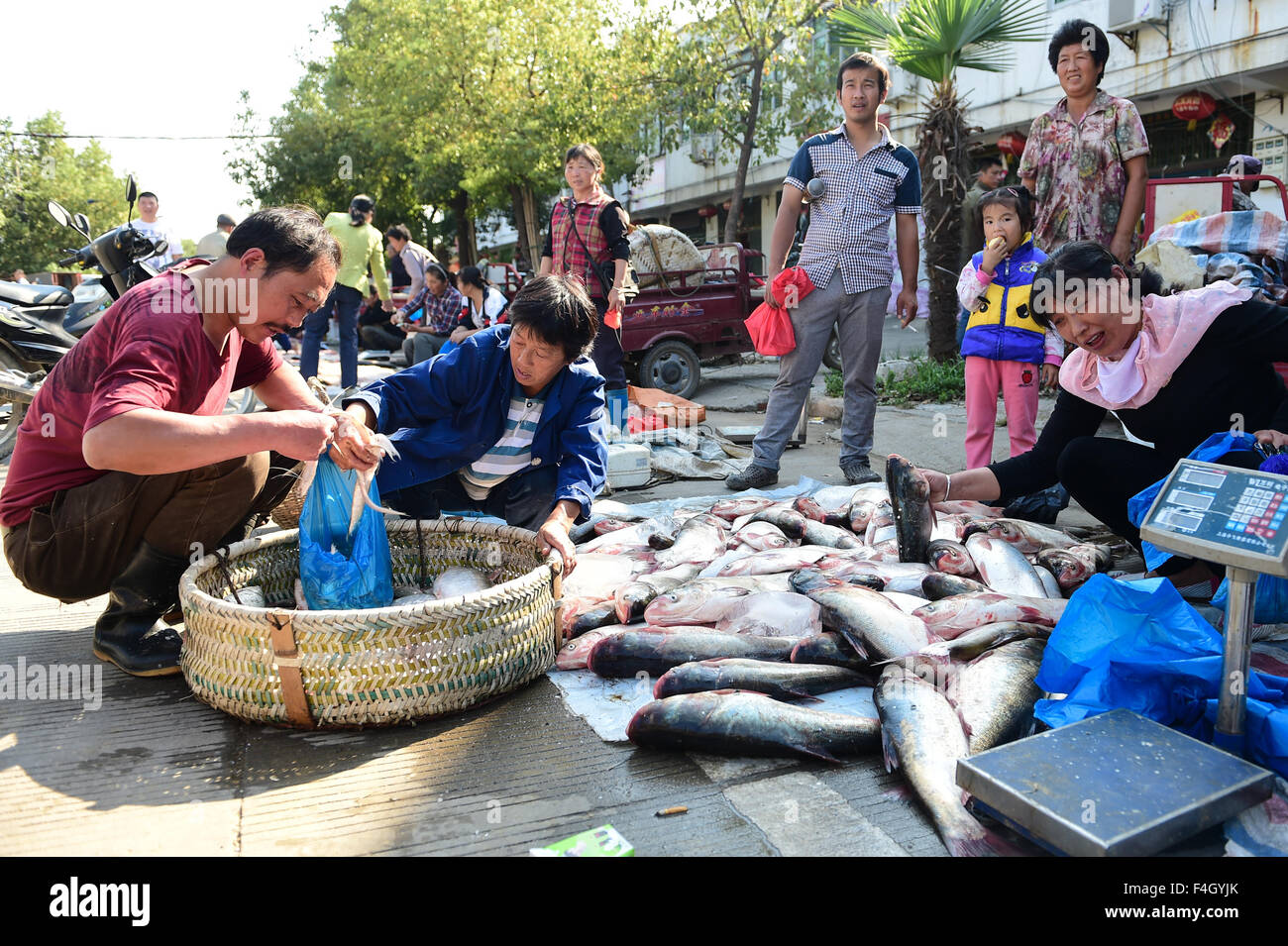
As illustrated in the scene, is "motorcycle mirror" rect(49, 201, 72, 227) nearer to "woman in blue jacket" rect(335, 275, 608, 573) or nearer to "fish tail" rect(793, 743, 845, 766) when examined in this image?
"woman in blue jacket" rect(335, 275, 608, 573)

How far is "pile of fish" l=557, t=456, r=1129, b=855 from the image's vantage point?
2.42m

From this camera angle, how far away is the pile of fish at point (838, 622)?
95.1 inches

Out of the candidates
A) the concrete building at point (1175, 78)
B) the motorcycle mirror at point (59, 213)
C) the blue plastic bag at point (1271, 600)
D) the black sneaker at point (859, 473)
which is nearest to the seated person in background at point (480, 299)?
the motorcycle mirror at point (59, 213)

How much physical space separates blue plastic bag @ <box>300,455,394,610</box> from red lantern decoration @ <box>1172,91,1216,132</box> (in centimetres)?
1602

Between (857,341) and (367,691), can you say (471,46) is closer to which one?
(857,341)

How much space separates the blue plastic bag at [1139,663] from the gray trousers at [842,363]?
3.16 m

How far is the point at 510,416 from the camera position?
12.1ft

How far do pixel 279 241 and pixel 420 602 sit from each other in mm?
1176

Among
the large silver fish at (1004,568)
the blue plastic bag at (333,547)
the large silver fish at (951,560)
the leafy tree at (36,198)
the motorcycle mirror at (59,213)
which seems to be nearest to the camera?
the blue plastic bag at (333,547)

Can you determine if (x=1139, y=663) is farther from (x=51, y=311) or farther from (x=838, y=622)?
(x=51, y=311)

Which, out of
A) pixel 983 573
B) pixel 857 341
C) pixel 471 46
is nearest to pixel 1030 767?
pixel 983 573

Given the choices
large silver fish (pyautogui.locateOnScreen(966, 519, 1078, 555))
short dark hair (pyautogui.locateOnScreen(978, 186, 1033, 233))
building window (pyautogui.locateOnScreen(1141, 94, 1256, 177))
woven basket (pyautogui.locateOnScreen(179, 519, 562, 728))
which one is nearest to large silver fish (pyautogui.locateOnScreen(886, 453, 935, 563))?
large silver fish (pyautogui.locateOnScreen(966, 519, 1078, 555))

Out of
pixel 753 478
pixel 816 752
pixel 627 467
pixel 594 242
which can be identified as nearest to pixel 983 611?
pixel 816 752

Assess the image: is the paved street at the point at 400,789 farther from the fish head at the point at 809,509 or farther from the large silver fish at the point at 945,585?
the fish head at the point at 809,509
